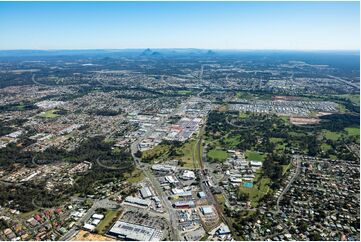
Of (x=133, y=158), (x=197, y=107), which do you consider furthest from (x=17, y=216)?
(x=197, y=107)

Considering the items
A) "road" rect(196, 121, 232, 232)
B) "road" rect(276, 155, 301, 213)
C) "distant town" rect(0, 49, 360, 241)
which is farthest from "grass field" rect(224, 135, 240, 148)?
"road" rect(276, 155, 301, 213)

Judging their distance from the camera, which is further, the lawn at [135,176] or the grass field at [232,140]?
the grass field at [232,140]

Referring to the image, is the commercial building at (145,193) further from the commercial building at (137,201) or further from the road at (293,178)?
the road at (293,178)

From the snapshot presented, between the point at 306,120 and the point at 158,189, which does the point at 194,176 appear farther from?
the point at 306,120

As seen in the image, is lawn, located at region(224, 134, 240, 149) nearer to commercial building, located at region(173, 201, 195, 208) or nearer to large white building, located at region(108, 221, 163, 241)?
commercial building, located at region(173, 201, 195, 208)

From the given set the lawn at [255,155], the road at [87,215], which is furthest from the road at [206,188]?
the road at [87,215]
